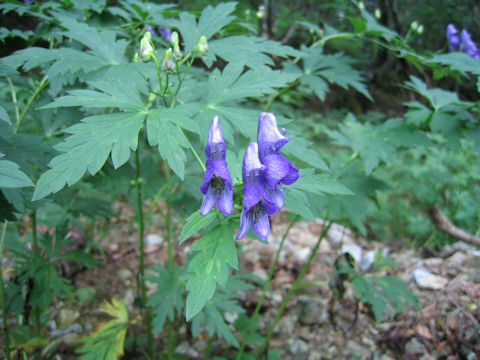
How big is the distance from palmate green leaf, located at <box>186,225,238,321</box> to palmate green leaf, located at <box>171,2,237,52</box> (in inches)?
41.8

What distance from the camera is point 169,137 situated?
1253 millimetres

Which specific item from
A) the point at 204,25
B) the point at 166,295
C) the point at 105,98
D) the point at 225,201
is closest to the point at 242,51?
the point at 204,25

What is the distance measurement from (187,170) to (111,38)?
3.09 feet

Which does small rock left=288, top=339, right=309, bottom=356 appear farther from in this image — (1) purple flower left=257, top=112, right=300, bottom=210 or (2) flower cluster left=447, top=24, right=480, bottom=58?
(2) flower cluster left=447, top=24, right=480, bottom=58

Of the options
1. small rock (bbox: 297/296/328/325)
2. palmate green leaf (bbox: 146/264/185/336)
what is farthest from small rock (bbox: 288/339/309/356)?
palmate green leaf (bbox: 146/264/185/336)

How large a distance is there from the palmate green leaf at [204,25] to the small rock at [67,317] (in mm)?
2293

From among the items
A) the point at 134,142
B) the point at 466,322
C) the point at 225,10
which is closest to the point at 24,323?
the point at 134,142

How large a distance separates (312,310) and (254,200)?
228 centimetres

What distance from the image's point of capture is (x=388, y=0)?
4.83m

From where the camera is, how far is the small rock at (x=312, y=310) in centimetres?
294

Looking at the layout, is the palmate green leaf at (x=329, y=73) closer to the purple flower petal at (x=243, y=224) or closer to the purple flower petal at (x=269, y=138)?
the purple flower petal at (x=269, y=138)

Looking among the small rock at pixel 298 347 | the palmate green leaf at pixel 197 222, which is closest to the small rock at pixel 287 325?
the small rock at pixel 298 347

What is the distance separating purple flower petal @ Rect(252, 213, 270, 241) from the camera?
1102mm

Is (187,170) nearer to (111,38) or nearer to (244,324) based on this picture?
(111,38)
